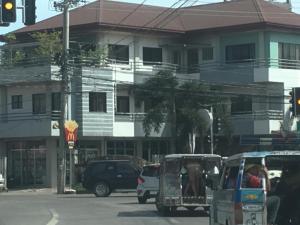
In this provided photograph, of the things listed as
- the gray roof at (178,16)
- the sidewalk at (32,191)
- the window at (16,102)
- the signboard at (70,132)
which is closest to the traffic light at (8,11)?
the signboard at (70,132)

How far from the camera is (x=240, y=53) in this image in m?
54.3

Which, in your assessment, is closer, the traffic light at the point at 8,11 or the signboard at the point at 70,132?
the traffic light at the point at 8,11

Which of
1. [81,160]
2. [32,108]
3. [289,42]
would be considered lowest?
[81,160]

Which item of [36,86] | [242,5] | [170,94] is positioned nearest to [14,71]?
[36,86]

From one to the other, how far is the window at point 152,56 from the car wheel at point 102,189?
1711 cm

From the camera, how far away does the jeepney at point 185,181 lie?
24953 mm

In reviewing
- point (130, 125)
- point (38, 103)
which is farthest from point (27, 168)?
point (130, 125)

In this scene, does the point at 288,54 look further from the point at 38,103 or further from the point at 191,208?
the point at 191,208

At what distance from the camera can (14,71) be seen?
52.4 meters

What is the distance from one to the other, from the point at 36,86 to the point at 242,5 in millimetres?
16670

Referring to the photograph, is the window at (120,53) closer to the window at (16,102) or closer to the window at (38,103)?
the window at (38,103)

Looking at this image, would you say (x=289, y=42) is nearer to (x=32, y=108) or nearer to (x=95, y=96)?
(x=95, y=96)

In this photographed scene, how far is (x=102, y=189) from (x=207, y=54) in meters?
19.4

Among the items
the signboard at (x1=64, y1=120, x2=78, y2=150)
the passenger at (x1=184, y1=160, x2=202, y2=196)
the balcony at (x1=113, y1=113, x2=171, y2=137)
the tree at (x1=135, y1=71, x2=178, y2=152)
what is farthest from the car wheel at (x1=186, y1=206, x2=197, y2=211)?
the balcony at (x1=113, y1=113, x2=171, y2=137)
